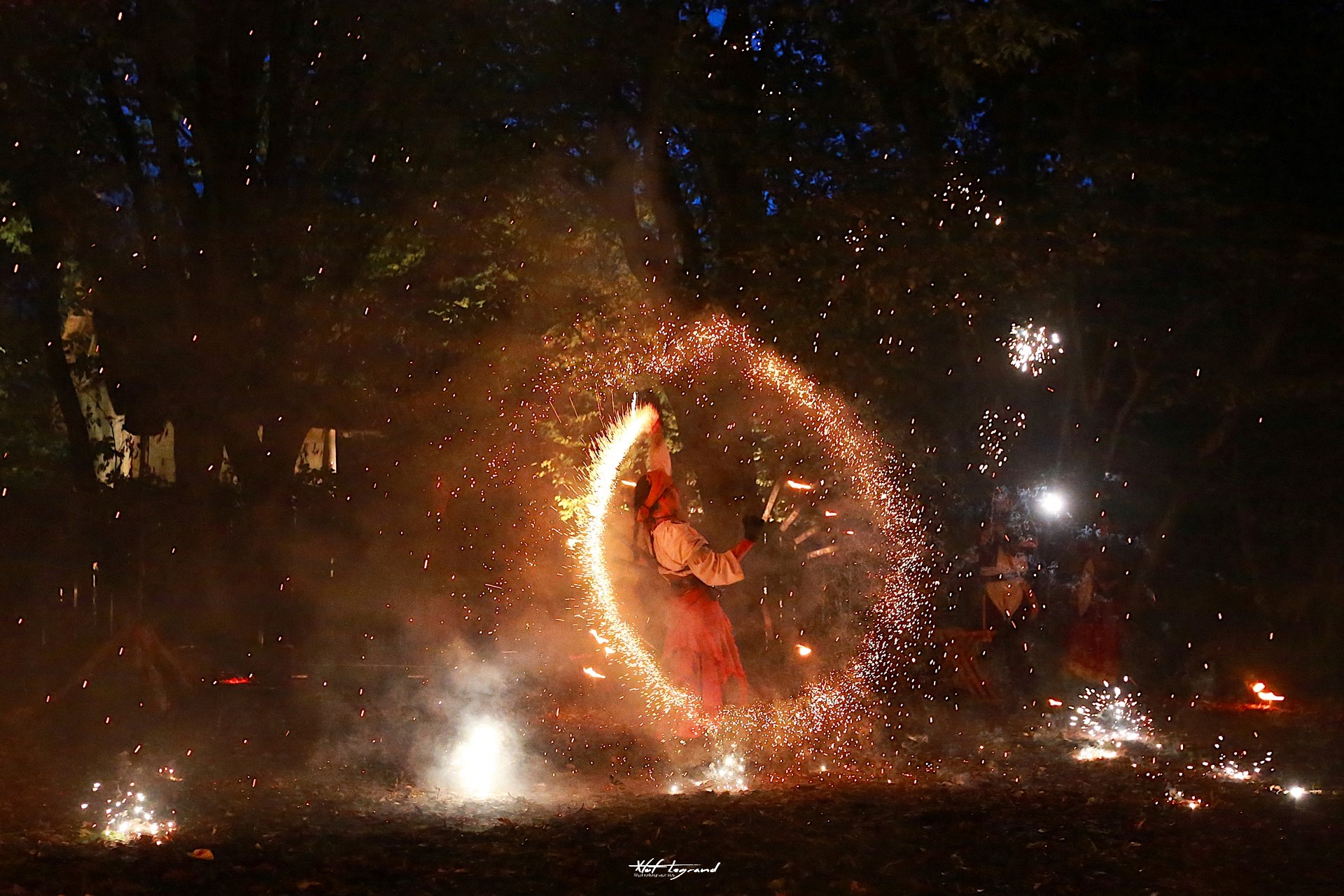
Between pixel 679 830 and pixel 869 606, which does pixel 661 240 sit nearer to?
pixel 869 606

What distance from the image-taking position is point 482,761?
35.2ft

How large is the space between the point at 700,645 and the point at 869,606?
665 cm

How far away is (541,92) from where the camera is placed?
15828mm

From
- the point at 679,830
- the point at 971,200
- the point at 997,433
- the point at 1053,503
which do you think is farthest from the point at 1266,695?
the point at 679,830

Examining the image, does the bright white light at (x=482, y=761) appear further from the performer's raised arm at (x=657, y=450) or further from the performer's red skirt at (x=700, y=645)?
the performer's raised arm at (x=657, y=450)

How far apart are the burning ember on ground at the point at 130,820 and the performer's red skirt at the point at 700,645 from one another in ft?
14.0

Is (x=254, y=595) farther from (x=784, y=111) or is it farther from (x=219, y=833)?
(x=219, y=833)

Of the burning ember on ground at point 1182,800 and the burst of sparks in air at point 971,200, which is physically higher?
the burst of sparks in air at point 971,200

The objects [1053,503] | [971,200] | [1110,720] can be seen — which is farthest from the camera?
[1053,503]

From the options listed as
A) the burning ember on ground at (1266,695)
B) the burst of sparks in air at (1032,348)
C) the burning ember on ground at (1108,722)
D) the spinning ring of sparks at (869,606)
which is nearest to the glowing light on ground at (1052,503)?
the burst of sparks in air at (1032,348)

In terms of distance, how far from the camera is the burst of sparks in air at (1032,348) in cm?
1778

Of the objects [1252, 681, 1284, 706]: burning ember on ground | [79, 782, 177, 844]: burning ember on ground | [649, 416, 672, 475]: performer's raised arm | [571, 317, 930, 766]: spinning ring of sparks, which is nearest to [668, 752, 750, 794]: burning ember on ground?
[571, 317, 930, 766]: spinning ring of sparks

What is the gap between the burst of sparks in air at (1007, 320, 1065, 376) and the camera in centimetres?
1778

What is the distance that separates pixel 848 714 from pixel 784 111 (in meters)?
6.79
